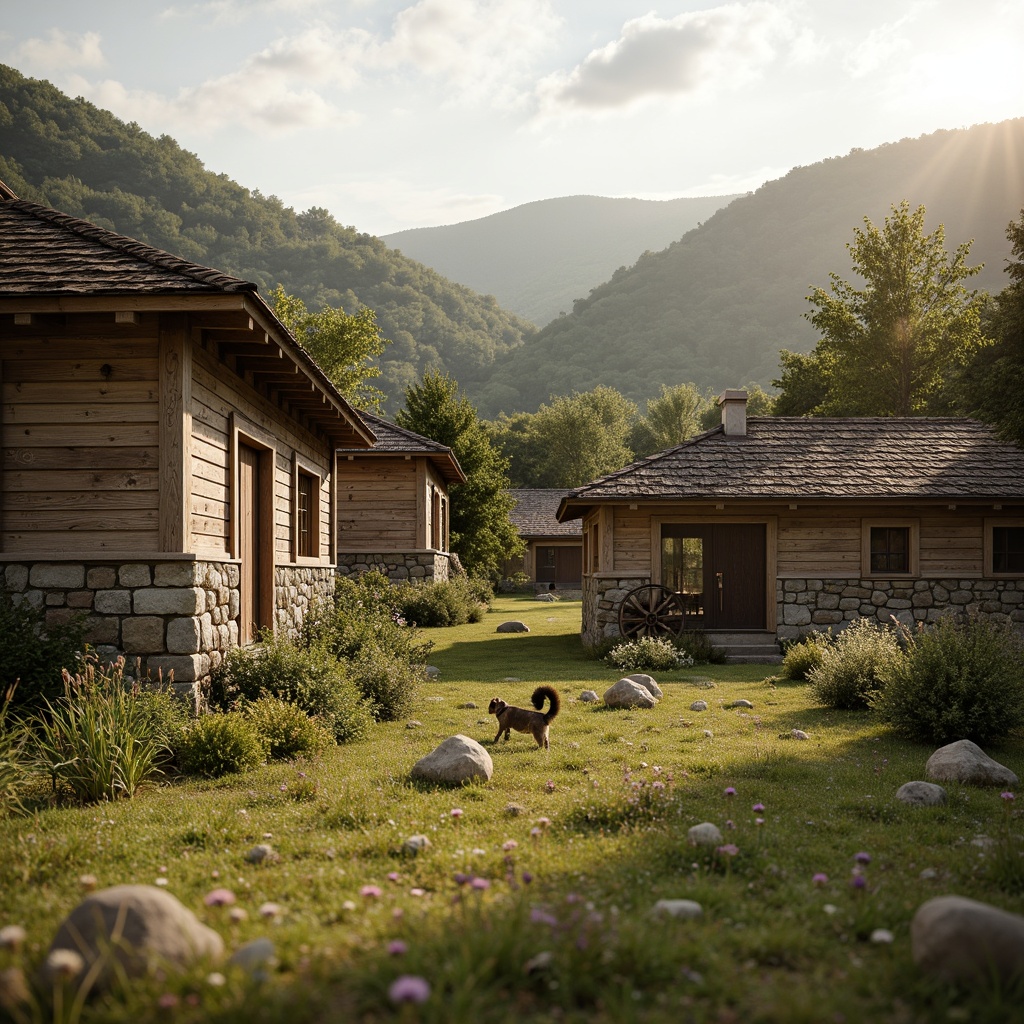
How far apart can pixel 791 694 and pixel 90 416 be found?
929cm

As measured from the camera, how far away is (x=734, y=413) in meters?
17.8

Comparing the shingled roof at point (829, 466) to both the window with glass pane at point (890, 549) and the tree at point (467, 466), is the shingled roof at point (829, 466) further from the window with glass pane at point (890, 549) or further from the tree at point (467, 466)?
the tree at point (467, 466)

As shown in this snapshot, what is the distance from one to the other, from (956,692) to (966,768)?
1778 millimetres

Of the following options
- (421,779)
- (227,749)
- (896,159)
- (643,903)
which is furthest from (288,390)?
(896,159)

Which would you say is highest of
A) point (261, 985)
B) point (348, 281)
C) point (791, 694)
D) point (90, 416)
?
point (348, 281)

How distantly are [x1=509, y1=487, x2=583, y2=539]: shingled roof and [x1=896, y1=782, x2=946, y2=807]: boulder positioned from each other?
31.5 metres

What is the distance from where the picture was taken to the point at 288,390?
10.4 m

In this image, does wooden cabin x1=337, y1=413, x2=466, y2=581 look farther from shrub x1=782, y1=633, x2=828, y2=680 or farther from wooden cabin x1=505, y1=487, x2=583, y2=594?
wooden cabin x1=505, y1=487, x2=583, y2=594

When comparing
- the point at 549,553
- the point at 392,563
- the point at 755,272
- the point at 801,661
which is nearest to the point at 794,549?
the point at 801,661

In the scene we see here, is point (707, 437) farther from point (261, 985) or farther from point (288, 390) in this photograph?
point (261, 985)

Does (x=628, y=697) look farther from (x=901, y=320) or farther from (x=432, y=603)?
(x=901, y=320)

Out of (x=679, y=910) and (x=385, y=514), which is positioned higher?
(x=385, y=514)

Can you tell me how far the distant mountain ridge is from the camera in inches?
5969

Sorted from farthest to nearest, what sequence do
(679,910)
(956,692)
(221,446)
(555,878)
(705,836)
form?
(221,446) < (956,692) < (705,836) < (555,878) < (679,910)
